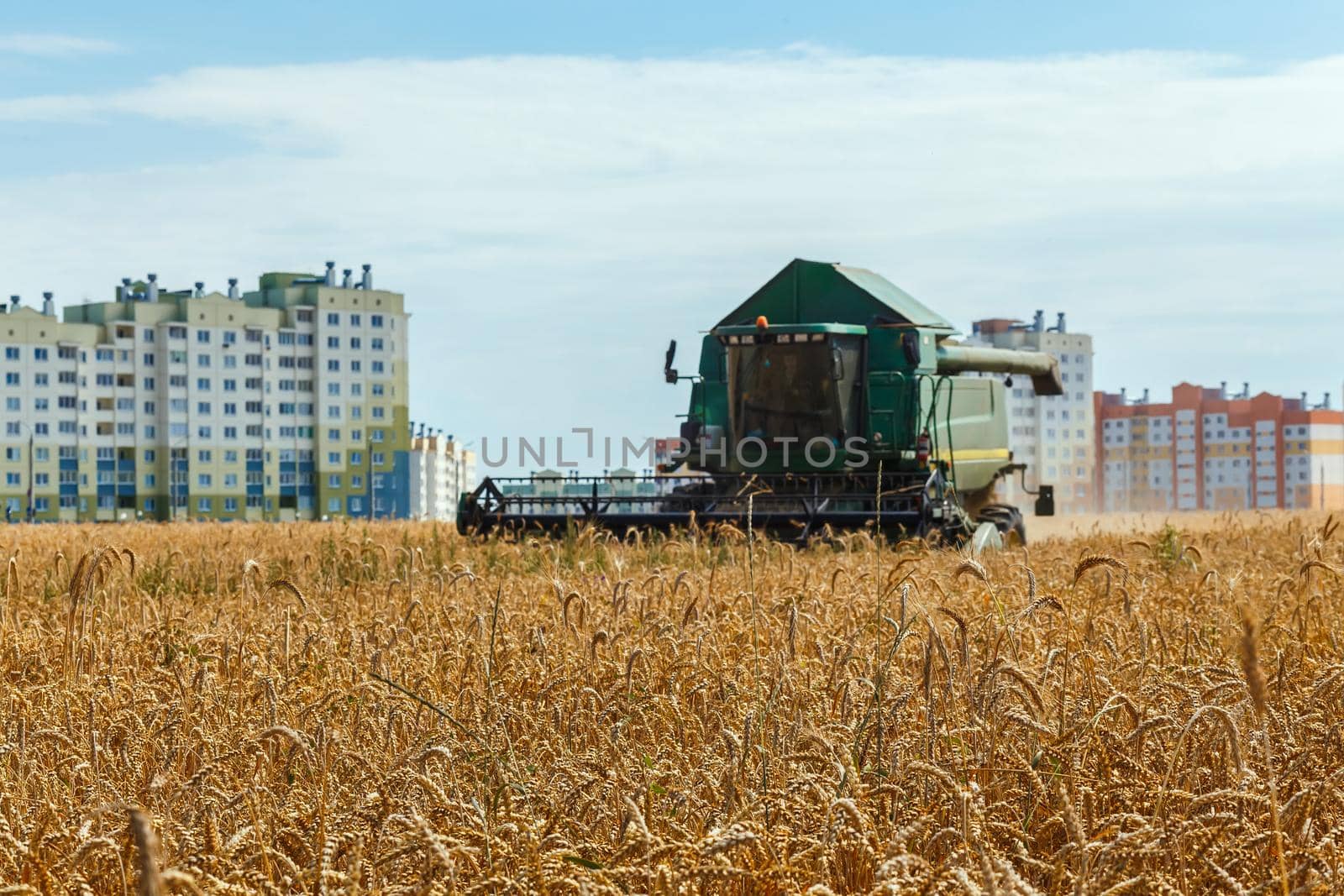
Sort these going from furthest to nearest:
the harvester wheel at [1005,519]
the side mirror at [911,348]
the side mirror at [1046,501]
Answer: the side mirror at [1046,501], the harvester wheel at [1005,519], the side mirror at [911,348]

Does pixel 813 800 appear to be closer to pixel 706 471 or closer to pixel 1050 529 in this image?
pixel 706 471

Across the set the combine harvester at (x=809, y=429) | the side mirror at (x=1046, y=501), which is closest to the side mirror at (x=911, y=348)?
the combine harvester at (x=809, y=429)

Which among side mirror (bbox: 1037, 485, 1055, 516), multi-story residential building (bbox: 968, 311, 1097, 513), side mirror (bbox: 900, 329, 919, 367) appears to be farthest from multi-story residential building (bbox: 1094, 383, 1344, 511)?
side mirror (bbox: 900, 329, 919, 367)

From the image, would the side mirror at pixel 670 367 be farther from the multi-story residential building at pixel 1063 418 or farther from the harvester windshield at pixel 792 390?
the multi-story residential building at pixel 1063 418

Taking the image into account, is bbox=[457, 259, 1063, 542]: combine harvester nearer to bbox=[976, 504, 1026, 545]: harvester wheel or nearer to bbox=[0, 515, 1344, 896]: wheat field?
bbox=[976, 504, 1026, 545]: harvester wheel

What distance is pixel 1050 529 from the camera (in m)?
25.3

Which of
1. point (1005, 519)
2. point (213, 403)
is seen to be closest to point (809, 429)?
point (1005, 519)

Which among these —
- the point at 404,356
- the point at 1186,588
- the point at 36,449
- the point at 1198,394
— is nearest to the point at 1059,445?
the point at 1198,394

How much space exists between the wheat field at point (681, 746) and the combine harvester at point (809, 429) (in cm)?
770

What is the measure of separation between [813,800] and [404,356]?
117475 millimetres

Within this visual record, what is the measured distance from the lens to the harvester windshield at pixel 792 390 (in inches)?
665

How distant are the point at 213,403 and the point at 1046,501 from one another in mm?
100218

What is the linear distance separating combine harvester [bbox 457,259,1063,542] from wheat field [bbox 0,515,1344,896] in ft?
25.3

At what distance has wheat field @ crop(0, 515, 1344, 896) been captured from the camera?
3.11 meters
